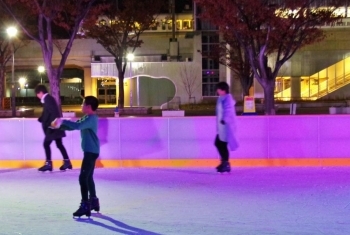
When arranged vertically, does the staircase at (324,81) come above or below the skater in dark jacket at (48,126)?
above

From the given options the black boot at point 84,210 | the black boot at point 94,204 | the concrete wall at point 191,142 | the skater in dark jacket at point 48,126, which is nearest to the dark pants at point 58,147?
the skater in dark jacket at point 48,126

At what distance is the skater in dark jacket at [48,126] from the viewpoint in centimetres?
1040

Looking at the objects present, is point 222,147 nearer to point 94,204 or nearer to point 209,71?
point 94,204

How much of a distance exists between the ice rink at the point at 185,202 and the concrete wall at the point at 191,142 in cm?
45

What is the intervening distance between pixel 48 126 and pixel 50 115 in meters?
0.22

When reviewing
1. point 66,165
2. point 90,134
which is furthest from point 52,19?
point 90,134

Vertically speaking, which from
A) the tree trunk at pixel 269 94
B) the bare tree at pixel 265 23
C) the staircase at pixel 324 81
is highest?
the bare tree at pixel 265 23

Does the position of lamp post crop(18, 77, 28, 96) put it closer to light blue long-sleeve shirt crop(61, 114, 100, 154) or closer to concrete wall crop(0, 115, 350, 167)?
concrete wall crop(0, 115, 350, 167)

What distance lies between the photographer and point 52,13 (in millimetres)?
19078

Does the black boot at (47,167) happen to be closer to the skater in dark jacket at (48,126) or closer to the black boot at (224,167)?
the skater in dark jacket at (48,126)

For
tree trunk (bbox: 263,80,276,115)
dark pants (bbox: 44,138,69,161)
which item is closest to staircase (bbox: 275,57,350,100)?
tree trunk (bbox: 263,80,276,115)

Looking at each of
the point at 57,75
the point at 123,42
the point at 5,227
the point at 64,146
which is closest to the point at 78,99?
the point at 123,42

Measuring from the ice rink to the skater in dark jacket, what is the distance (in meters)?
0.28

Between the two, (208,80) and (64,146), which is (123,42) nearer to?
(208,80)
